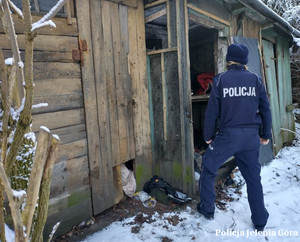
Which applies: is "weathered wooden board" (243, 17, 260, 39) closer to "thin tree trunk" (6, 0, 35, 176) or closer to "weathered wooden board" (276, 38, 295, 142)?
"weathered wooden board" (276, 38, 295, 142)

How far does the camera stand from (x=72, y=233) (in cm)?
291

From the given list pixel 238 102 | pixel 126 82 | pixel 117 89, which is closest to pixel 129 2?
pixel 126 82

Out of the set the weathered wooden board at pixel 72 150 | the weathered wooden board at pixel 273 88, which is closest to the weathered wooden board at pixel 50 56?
the weathered wooden board at pixel 72 150

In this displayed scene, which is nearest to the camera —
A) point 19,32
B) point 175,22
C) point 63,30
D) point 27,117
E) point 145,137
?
point 27,117

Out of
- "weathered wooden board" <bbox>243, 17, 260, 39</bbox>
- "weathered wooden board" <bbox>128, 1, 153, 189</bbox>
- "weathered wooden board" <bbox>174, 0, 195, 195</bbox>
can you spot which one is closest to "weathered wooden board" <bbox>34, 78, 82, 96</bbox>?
"weathered wooden board" <bbox>128, 1, 153, 189</bbox>

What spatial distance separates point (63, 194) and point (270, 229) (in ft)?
8.28

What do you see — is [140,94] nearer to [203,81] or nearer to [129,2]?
[129,2]

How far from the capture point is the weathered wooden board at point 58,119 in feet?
8.47

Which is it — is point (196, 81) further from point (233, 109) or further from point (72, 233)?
point (72, 233)

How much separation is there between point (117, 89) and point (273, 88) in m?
4.07

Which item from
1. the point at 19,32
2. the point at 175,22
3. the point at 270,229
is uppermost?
the point at 175,22

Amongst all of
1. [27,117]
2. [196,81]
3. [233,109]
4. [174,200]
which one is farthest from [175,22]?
[27,117]

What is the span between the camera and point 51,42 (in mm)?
2672

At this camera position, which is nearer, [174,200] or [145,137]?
[174,200]
